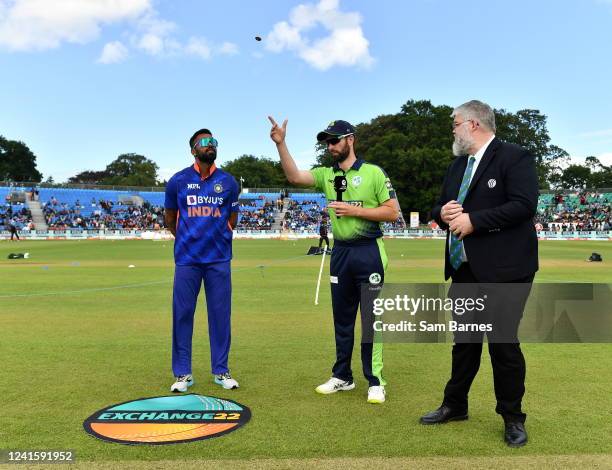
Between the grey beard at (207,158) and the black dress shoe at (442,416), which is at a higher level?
the grey beard at (207,158)

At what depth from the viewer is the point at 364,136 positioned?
286ft

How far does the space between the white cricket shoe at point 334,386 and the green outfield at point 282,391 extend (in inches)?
4.3

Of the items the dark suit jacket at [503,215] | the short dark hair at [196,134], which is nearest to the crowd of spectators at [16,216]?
the short dark hair at [196,134]

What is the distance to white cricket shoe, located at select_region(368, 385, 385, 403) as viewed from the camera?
474 centimetres

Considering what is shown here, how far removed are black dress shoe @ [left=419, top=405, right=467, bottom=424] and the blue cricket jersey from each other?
2.49 meters

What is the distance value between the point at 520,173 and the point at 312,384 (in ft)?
9.29

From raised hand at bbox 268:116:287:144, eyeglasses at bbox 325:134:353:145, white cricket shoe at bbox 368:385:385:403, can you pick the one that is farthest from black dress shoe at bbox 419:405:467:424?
raised hand at bbox 268:116:287:144

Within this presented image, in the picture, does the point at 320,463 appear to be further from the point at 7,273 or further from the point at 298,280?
the point at 7,273

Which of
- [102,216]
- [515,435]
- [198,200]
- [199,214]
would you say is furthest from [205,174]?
[102,216]

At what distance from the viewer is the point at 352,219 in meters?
4.93

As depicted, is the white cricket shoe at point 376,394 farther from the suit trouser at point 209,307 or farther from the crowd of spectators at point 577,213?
the crowd of spectators at point 577,213

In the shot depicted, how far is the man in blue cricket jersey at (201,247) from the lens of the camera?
5371 mm

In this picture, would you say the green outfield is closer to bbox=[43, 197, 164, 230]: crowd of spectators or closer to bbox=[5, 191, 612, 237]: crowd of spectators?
bbox=[5, 191, 612, 237]: crowd of spectators

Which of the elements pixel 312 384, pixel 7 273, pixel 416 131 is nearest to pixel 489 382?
pixel 312 384
